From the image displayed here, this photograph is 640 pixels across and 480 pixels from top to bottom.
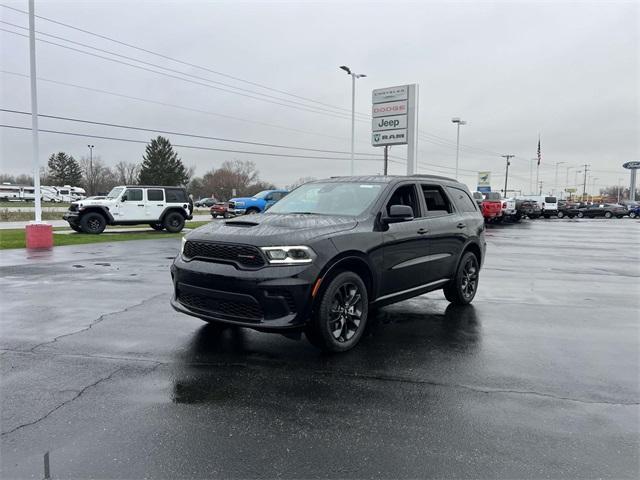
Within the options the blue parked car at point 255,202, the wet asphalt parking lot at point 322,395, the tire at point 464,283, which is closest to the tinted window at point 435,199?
the tire at point 464,283

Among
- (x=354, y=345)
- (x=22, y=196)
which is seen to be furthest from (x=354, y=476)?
Result: (x=22, y=196)

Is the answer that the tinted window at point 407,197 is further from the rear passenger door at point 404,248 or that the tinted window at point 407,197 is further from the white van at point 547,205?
the white van at point 547,205

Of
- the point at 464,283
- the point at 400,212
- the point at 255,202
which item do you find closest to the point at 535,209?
the point at 255,202

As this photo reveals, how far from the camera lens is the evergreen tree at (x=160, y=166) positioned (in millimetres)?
87938

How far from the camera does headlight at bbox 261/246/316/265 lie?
4.48 metres

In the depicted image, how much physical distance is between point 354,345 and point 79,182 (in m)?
109

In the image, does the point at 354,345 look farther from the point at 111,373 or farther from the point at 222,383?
the point at 111,373

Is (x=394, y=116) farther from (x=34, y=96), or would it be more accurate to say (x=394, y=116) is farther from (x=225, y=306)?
(x=225, y=306)

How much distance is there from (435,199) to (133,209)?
1734 cm

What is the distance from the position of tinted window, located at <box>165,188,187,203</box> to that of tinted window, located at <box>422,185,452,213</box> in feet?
57.2

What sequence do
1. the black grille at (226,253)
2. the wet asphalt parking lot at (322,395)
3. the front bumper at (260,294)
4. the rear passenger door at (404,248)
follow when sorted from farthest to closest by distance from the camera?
the rear passenger door at (404,248)
the black grille at (226,253)
the front bumper at (260,294)
the wet asphalt parking lot at (322,395)

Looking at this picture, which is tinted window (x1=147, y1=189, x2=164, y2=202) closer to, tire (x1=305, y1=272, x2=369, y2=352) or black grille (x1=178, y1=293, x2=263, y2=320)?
black grille (x1=178, y1=293, x2=263, y2=320)

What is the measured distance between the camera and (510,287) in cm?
886

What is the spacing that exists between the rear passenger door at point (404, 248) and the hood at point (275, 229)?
599 millimetres
